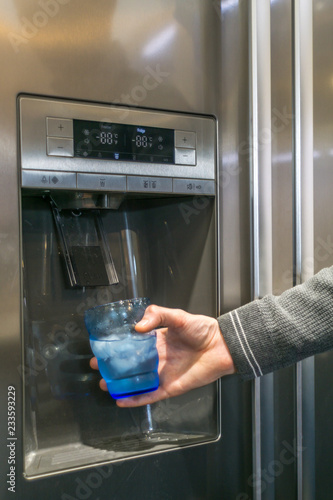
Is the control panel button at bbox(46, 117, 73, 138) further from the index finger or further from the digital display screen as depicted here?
the index finger

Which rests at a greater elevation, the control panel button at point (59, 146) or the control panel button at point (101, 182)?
the control panel button at point (59, 146)

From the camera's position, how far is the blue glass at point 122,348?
70cm

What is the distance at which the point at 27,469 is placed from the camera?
0.69 meters

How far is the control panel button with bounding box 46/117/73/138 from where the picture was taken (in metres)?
0.69

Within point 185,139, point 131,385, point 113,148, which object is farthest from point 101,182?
point 131,385

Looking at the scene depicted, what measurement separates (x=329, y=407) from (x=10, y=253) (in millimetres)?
594

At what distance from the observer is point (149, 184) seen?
2.48 feet

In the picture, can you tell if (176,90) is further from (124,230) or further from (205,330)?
(205,330)

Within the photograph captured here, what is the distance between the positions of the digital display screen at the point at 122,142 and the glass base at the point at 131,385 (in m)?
0.32

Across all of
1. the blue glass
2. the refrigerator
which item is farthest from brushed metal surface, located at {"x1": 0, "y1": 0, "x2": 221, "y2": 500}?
the blue glass

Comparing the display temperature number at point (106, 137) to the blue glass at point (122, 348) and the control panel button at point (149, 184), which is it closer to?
the control panel button at point (149, 184)

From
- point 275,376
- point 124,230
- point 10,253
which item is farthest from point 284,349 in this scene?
point 10,253

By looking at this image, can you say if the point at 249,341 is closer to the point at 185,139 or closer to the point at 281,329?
the point at 281,329

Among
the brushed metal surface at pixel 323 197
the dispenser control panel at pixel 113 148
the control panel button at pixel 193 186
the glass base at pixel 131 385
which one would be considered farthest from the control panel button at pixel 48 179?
the brushed metal surface at pixel 323 197
